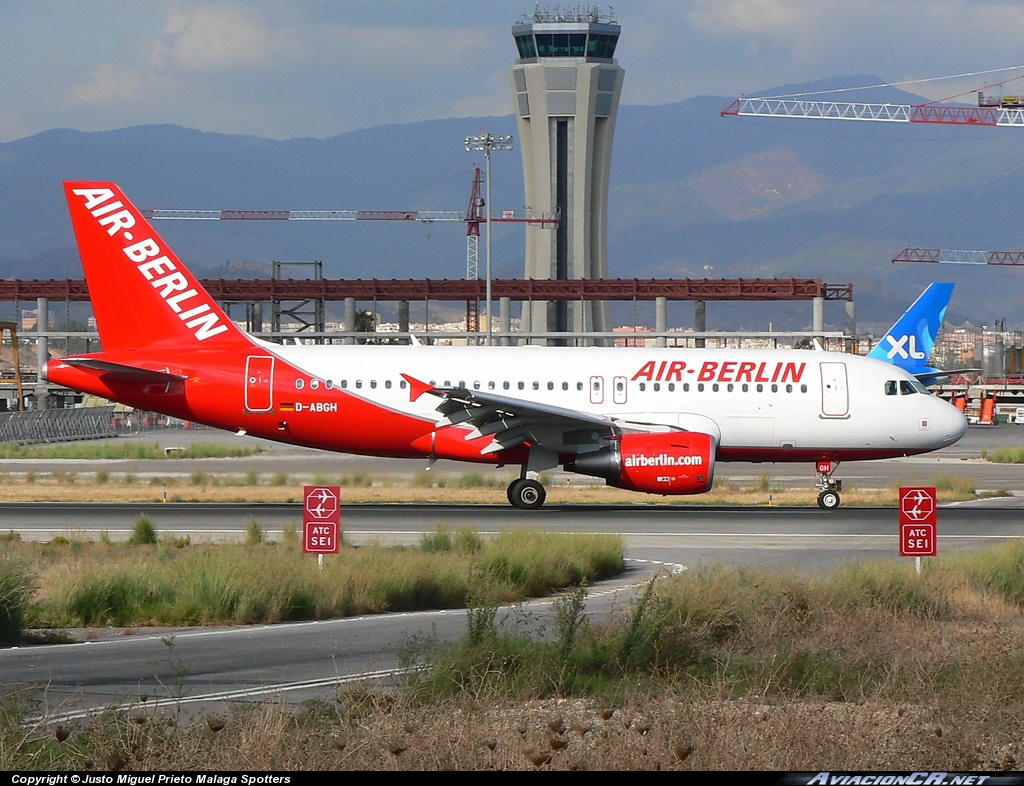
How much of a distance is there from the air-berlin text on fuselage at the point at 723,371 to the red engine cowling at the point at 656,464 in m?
2.49

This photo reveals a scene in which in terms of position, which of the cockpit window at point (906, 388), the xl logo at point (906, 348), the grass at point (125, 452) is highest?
the xl logo at point (906, 348)

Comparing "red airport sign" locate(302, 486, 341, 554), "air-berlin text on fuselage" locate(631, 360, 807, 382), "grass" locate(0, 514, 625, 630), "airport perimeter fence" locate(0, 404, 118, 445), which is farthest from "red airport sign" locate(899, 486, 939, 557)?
"airport perimeter fence" locate(0, 404, 118, 445)

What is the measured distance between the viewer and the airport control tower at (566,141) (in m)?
154

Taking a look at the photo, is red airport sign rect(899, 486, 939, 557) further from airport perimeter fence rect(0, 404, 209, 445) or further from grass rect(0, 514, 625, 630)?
airport perimeter fence rect(0, 404, 209, 445)

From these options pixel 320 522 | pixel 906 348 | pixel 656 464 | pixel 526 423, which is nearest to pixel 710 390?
pixel 656 464

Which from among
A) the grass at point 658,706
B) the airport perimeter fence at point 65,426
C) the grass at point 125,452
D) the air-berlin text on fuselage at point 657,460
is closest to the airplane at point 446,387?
the air-berlin text on fuselage at point 657,460

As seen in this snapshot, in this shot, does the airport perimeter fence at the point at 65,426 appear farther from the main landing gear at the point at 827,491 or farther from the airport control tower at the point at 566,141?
the airport control tower at the point at 566,141

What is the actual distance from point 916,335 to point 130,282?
38773 mm

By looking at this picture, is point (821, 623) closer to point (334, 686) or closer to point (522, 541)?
point (334, 686)

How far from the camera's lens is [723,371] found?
1236 inches

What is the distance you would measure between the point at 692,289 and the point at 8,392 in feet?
155

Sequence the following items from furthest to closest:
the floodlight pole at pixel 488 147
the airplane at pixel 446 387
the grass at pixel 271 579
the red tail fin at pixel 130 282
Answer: the floodlight pole at pixel 488 147 < the red tail fin at pixel 130 282 < the airplane at pixel 446 387 < the grass at pixel 271 579

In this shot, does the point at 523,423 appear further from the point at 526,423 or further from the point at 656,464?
the point at 656,464
